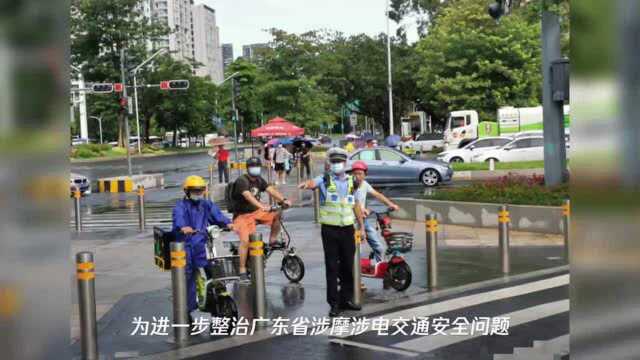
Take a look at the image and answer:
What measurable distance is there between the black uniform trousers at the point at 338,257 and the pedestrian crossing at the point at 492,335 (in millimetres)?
535

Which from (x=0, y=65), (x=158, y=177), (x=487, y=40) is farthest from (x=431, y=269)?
(x=487, y=40)

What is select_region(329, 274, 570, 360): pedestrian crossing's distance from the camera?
7270 mm

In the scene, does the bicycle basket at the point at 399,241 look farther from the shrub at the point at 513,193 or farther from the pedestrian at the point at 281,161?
the pedestrian at the point at 281,161

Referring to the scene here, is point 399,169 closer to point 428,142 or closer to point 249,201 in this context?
point 249,201

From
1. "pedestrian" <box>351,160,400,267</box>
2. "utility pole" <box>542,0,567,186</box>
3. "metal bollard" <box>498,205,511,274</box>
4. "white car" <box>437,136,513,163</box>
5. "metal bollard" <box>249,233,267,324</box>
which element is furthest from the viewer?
"white car" <box>437,136,513,163</box>

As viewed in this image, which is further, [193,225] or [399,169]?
[399,169]

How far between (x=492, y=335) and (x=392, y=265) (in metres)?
2.41

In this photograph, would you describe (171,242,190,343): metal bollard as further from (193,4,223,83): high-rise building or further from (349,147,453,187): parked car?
(193,4,223,83): high-rise building

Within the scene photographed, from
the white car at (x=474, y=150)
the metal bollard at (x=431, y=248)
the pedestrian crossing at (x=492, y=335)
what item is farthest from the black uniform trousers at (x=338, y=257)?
the white car at (x=474, y=150)

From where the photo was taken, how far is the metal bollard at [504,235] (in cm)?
1109

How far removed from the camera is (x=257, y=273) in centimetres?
845

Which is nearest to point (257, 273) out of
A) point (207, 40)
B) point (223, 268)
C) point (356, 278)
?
point (223, 268)

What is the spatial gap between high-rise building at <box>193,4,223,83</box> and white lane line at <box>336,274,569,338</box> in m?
144

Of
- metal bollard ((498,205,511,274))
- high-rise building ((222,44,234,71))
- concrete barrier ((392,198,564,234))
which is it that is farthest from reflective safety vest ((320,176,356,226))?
high-rise building ((222,44,234,71))
